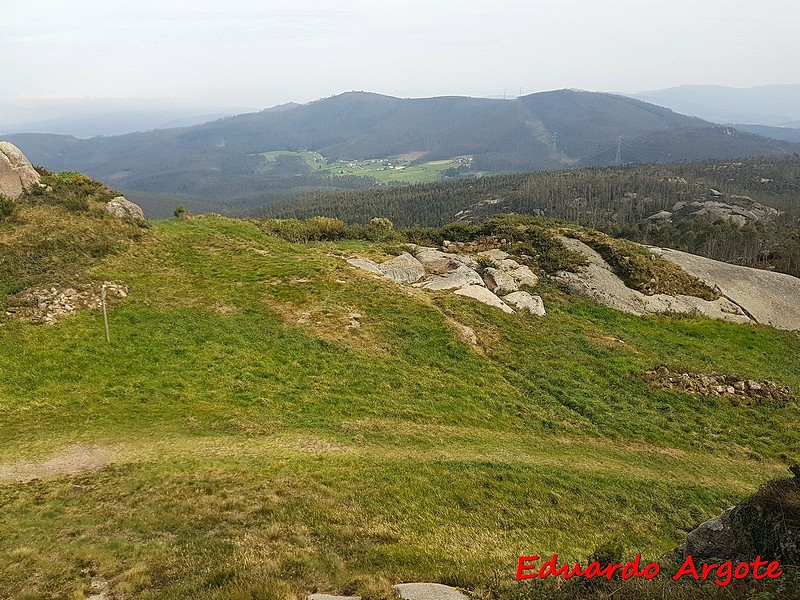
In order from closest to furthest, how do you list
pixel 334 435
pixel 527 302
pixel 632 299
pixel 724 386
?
1. pixel 334 435
2. pixel 724 386
3. pixel 527 302
4. pixel 632 299

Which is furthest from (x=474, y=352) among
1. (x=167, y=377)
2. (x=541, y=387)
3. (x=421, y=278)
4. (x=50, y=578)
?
(x=50, y=578)

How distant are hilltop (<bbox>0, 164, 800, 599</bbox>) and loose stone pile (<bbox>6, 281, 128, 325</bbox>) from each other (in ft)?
1.86

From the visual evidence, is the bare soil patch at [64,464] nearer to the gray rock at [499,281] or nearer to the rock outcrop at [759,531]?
the rock outcrop at [759,531]

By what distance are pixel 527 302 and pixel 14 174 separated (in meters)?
39.3

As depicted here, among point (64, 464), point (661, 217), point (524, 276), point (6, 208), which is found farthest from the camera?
point (661, 217)

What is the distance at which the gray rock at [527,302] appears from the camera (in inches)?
1278

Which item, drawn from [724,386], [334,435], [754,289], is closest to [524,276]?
[724,386]

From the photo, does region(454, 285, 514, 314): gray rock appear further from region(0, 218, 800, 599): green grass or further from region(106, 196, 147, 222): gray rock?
region(106, 196, 147, 222): gray rock

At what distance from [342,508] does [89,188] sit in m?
37.1

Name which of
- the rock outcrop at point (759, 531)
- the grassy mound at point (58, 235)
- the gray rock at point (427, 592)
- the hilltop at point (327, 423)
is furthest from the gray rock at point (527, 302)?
the grassy mound at point (58, 235)

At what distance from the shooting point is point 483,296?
1272 inches

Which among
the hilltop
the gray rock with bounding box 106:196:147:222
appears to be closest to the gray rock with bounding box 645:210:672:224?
the hilltop

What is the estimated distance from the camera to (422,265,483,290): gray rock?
1326 inches

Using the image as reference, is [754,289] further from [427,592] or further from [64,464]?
[64,464]
